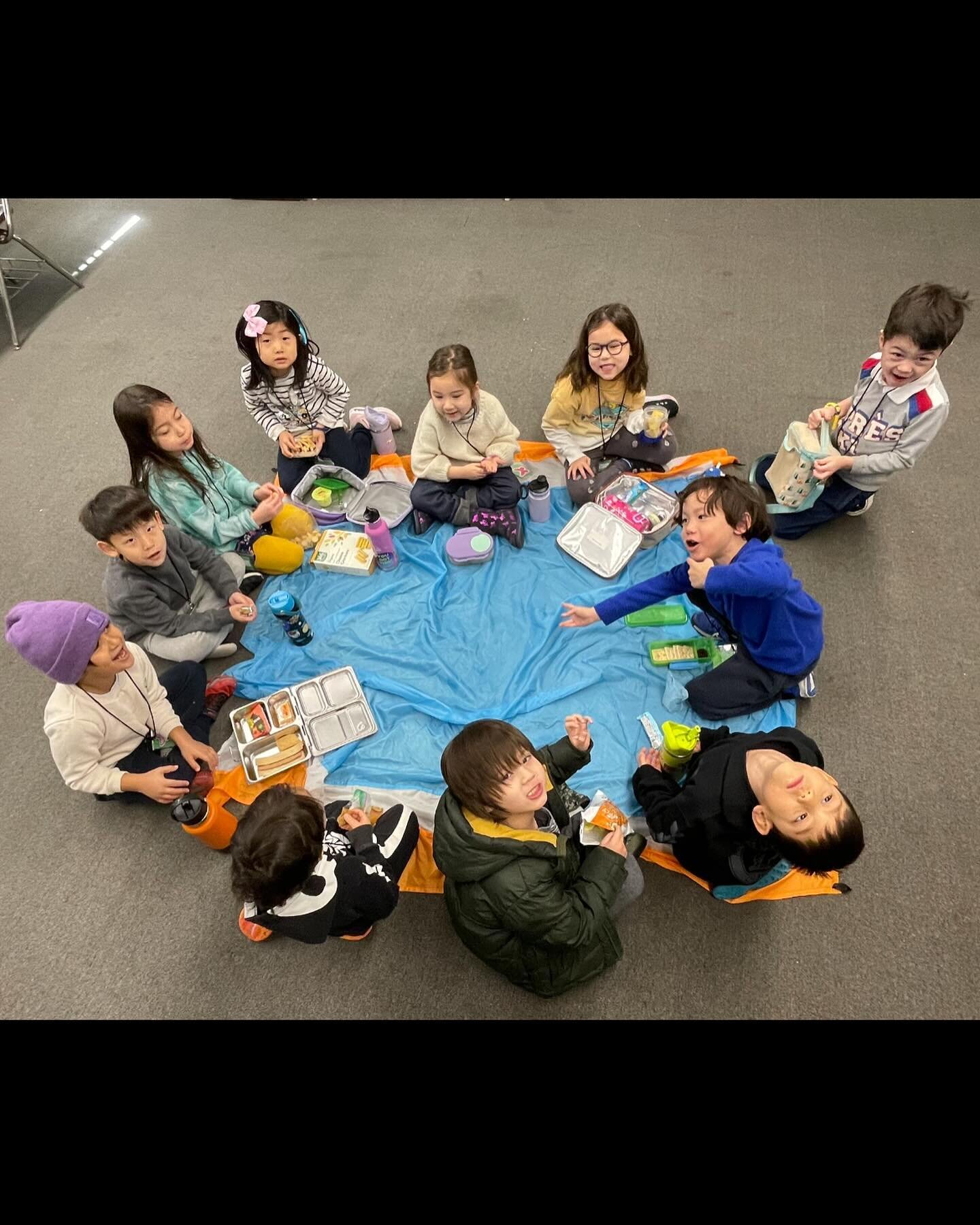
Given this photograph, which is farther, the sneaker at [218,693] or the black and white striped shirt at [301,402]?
the black and white striped shirt at [301,402]

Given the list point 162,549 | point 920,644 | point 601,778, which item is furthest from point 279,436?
point 920,644

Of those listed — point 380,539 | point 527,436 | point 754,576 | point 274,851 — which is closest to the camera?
point 274,851

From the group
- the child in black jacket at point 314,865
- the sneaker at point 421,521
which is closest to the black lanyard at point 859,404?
the sneaker at point 421,521

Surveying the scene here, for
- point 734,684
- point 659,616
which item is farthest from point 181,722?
point 734,684

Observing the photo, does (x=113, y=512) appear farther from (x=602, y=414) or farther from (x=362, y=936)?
(x=602, y=414)

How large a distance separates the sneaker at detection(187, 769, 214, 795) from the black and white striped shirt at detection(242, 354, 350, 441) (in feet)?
5.81

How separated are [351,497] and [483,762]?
2183 mm

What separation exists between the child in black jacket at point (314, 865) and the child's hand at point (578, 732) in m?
0.71

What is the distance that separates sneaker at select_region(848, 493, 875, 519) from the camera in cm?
321

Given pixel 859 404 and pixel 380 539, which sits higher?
pixel 859 404

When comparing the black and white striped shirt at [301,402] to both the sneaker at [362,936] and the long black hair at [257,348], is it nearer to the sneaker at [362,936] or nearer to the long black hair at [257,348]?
the long black hair at [257,348]

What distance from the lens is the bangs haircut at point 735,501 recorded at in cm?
230

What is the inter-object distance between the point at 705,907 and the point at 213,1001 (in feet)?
5.87

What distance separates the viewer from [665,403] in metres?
3.76
